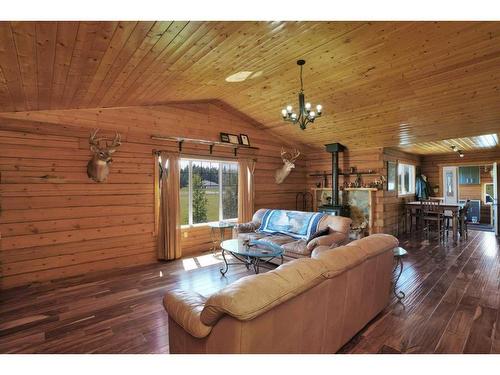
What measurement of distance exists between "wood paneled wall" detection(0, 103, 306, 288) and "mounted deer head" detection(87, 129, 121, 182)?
15 cm

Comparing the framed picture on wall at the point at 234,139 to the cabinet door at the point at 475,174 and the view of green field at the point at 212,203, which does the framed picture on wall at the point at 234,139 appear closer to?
the view of green field at the point at 212,203

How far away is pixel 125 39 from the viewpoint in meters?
2.19

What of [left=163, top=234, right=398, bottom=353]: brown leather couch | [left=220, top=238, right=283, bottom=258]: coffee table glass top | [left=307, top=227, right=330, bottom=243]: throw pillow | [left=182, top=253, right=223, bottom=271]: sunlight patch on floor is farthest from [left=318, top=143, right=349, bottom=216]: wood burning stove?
[left=163, top=234, right=398, bottom=353]: brown leather couch

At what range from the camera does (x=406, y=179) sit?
27.8 feet

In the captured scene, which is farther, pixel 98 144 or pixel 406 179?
pixel 406 179

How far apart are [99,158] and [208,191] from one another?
2368 millimetres

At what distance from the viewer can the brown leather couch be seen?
1.30 metres

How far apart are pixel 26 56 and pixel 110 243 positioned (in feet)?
10.3

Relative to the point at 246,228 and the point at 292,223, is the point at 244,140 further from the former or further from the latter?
the point at 292,223

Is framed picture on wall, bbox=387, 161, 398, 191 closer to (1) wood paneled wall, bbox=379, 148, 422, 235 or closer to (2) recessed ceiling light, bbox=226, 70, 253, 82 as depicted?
(1) wood paneled wall, bbox=379, 148, 422, 235

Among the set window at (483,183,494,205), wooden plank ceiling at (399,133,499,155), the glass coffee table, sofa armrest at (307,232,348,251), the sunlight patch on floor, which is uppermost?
wooden plank ceiling at (399,133,499,155)

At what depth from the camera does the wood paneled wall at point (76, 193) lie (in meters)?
3.64

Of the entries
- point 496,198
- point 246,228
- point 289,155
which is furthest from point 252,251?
point 496,198
